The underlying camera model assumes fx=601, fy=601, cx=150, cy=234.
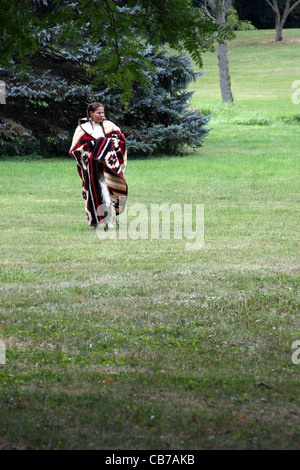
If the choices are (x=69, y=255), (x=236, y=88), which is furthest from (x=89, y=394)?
(x=236, y=88)

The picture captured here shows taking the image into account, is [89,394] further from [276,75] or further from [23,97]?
[276,75]

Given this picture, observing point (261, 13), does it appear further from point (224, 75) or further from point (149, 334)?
point (149, 334)

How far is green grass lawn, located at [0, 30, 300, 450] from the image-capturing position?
3.82m

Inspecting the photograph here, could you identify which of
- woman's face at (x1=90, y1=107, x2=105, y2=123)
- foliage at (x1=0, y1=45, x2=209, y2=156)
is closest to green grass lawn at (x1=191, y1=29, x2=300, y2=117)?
foliage at (x1=0, y1=45, x2=209, y2=156)

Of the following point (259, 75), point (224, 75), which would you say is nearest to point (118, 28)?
point (224, 75)

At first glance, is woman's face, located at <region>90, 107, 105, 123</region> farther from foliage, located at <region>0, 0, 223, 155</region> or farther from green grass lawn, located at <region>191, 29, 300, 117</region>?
green grass lawn, located at <region>191, 29, 300, 117</region>

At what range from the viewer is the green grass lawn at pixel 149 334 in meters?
3.82

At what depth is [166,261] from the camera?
27.9 ft

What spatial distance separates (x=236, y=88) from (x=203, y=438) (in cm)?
4493

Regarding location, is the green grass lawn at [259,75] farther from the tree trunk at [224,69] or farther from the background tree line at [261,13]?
the background tree line at [261,13]

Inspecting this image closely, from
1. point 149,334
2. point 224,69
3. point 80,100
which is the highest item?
point 224,69

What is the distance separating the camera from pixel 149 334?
5.56 meters

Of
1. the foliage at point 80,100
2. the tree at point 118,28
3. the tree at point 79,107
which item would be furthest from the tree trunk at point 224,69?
the tree at point 118,28

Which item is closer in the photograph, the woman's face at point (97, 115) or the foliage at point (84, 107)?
the woman's face at point (97, 115)
